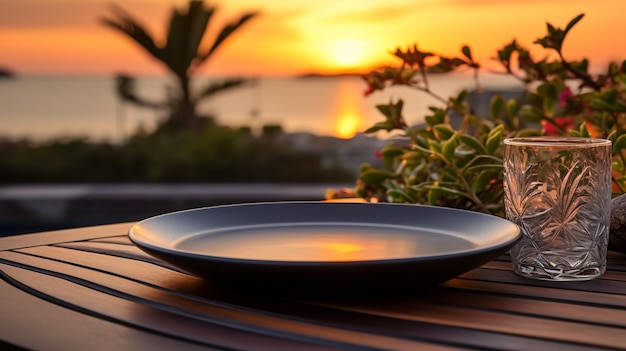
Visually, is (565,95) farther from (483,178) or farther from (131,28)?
(131,28)

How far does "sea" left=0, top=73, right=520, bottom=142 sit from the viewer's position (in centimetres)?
265

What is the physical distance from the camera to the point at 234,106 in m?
15.2

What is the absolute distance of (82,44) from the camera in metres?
14.5

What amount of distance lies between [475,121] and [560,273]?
738 mm

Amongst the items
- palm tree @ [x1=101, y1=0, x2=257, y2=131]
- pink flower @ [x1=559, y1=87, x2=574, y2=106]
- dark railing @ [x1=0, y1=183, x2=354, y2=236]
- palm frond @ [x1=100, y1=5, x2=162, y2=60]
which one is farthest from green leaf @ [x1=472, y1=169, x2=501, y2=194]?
palm frond @ [x1=100, y1=5, x2=162, y2=60]

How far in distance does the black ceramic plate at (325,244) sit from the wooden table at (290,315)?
1.4 inches

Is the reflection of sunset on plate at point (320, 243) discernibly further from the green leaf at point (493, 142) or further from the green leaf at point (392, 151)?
the green leaf at point (392, 151)

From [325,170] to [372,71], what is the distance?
7651mm

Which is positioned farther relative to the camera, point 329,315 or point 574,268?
point 574,268

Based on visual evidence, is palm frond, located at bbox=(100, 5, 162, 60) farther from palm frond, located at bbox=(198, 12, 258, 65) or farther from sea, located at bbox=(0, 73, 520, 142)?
palm frond, located at bbox=(198, 12, 258, 65)

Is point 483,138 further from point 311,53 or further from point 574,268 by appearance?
point 311,53

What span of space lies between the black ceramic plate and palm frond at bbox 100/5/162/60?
9689 millimetres

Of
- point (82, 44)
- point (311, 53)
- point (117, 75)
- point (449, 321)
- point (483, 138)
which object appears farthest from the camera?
point (311, 53)

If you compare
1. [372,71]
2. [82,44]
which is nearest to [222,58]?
[82,44]
